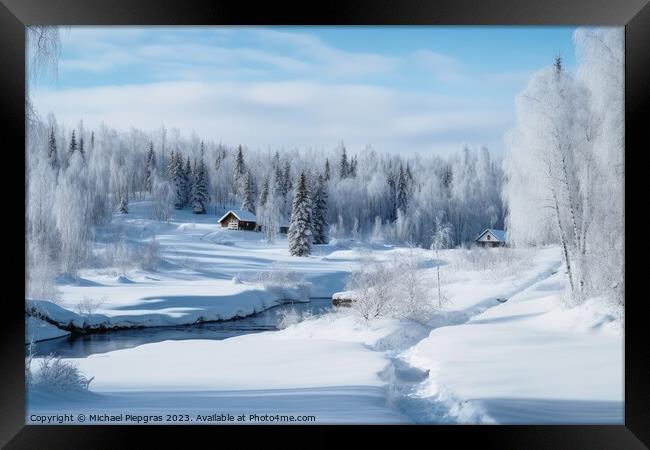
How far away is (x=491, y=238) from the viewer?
216 inches

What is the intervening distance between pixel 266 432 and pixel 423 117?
130 inches

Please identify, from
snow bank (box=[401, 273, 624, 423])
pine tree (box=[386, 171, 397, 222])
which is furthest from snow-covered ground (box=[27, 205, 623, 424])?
pine tree (box=[386, 171, 397, 222])

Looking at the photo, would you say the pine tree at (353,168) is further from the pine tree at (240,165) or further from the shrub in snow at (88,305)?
the shrub in snow at (88,305)

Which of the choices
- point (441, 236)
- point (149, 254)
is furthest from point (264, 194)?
point (441, 236)

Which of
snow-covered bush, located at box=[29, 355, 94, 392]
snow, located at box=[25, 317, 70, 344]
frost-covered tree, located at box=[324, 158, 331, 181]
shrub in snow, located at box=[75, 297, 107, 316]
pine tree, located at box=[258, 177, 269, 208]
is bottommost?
snow-covered bush, located at box=[29, 355, 94, 392]

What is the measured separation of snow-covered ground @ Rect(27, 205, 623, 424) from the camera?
4.13 meters

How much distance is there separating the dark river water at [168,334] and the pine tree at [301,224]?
697 millimetres

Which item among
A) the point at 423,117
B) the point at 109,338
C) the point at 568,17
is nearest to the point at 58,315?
the point at 109,338

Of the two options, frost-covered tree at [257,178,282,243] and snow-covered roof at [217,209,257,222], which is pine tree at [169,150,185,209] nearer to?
snow-covered roof at [217,209,257,222]

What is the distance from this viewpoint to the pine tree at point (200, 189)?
5.37 m

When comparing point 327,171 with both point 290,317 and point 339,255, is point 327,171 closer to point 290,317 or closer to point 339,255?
point 339,255

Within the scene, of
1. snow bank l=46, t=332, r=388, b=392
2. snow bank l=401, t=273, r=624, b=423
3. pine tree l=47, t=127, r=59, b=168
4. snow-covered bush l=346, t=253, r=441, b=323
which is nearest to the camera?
snow bank l=401, t=273, r=624, b=423

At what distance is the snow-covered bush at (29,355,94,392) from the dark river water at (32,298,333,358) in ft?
1.18

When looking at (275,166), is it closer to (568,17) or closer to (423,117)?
(423,117)
